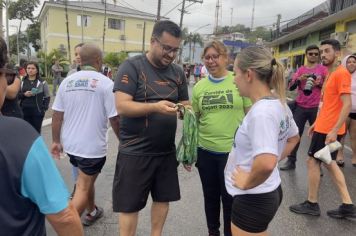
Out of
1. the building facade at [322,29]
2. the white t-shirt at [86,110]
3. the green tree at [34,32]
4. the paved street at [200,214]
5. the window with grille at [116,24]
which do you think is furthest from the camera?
the green tree at [34,32]

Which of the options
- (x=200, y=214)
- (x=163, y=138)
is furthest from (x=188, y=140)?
(x=200, y=214)

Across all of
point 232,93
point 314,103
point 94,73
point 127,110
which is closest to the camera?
point 127,110

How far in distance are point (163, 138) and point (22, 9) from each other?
2243 inches

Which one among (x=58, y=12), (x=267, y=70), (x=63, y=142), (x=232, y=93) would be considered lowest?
(x=63, y=142)

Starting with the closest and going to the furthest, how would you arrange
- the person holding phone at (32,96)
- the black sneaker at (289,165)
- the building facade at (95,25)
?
1. the black sneaker at (289,165)
2. the person holding phone at (32,96)
3. the building facade at (95,25)

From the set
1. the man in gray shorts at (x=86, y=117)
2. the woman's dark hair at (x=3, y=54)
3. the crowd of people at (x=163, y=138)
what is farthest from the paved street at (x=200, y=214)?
the woman's dark hair at (x=3, y=54)

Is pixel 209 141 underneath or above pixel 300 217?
above

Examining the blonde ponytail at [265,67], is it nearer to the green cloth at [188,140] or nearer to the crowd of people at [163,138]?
the crowd of people at [163,138]

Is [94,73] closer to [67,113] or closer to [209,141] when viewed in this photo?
[67,113]

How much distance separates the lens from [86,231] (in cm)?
404

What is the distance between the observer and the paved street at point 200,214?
414 centimetres

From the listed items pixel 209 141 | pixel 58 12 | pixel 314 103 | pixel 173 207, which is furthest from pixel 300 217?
pixel 58 12

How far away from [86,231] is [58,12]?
1808 inches

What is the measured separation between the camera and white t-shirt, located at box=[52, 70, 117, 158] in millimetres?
3854
